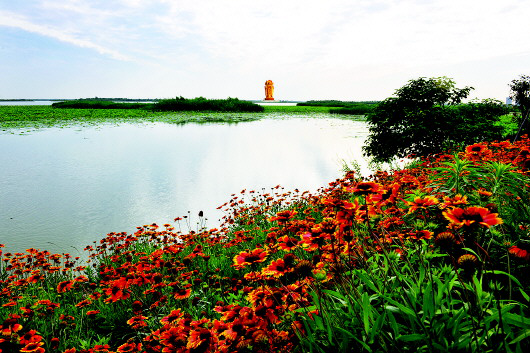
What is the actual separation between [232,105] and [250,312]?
54.7 metres

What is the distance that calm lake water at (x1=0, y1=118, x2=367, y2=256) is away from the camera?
5879 mm

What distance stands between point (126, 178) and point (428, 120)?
8789 millimetres

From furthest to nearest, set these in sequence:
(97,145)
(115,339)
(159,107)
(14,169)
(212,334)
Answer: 1. (159,107)
2. (97,145)
3. (14,169)
4. (115,339)
5. (212,334)

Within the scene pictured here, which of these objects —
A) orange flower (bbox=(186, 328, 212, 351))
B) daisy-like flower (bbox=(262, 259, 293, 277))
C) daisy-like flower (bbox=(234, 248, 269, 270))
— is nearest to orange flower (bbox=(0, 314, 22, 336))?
orange flower (bbox=(186, 328, 212, 351))

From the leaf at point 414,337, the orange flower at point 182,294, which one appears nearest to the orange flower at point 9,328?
the orange flower at point 182,294

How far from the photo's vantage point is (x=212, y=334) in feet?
4.46

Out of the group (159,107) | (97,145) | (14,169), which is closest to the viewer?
(14,169)

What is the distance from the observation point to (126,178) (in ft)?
29.9

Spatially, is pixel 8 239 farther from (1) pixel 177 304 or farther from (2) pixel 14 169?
(2) pixel 14 169

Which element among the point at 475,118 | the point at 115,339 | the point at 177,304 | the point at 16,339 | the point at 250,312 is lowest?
the point at 115,339

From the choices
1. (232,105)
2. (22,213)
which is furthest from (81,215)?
(232,105)

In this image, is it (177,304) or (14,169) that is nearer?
(177,304)

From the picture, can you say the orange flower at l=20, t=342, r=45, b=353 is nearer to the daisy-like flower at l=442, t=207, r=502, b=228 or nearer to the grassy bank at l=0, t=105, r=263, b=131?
the daisy-like flower at l=442, t=207, r=502, b=228

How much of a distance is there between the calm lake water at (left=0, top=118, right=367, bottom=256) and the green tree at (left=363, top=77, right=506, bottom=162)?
201 centimetres
